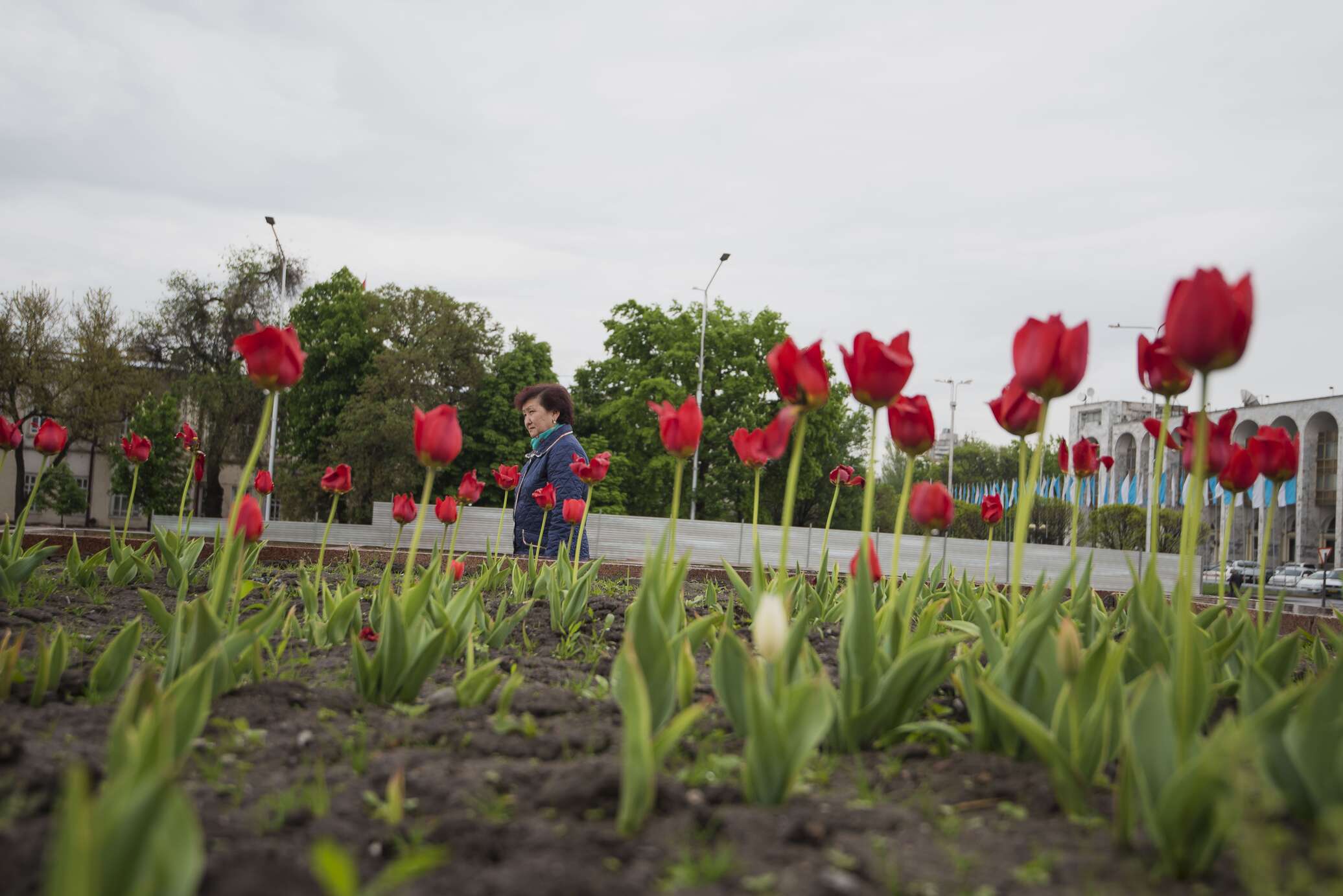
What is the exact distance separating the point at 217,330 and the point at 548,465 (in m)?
34.4

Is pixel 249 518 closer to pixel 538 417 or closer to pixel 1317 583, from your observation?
pixel 538 417

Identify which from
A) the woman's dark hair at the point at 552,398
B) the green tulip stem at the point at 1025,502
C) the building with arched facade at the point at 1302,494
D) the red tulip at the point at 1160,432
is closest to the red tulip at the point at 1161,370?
the red tulip at the point at 1160,432

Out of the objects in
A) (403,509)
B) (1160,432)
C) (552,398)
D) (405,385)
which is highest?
(405,385)

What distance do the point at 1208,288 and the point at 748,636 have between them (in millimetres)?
2838

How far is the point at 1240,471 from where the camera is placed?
314cm

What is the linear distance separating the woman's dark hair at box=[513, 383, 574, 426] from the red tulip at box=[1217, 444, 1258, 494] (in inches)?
173

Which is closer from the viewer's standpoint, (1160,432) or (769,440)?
(769,440)

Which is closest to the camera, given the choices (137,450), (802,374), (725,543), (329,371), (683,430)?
(802,374)

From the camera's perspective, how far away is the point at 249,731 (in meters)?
2.35

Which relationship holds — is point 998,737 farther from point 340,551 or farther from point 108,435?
point 108,435

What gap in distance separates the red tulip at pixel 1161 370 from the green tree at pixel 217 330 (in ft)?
117

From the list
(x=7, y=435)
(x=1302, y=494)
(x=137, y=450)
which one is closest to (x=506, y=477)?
(x=137, y=450)

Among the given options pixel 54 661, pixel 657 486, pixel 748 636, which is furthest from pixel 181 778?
pixel 657 486

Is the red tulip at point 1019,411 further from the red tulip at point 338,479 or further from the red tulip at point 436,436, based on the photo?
the red tulip at point 338,479
